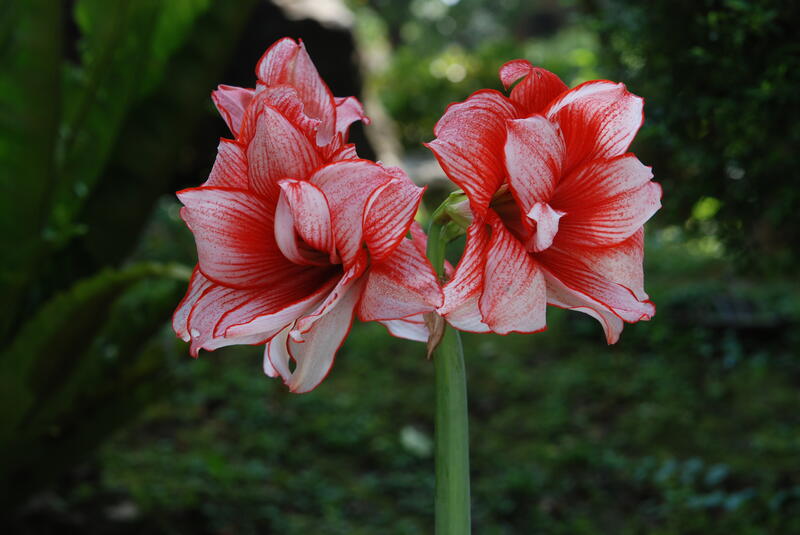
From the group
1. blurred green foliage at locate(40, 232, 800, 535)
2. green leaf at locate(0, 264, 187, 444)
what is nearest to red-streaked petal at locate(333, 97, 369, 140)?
green leaf at locate(0, 264, 187, 444)

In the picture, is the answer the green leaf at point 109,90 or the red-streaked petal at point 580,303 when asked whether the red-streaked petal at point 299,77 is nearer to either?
the red-streaked petal at point 580,303

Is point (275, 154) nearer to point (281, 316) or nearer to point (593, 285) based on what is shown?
point (281, 316)

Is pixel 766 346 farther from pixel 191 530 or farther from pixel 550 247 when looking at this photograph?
pixel 550 247

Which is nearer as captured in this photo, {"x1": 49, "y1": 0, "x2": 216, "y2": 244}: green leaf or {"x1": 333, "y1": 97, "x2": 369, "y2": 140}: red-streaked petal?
{"x1": 333, "y1": 97, "x2": 369, "y2": 140}: red-streaked petal

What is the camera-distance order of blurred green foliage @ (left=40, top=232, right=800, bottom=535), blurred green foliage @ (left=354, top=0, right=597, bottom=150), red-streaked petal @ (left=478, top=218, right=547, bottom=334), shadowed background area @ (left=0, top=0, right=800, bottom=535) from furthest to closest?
blurred green foliage @ (left=354, top=0, right=597, bottom=150) < blurred green foliage @ (left=40, top=232, right=800, bottom=535) < shadowed background area @ (left=0, top=0, right=800, bottom=535) < red-streaked petal @ (left=478, top=218, right=547, bottom=334)

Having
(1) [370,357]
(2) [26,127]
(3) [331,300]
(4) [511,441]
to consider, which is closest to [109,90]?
(2) [26,127]

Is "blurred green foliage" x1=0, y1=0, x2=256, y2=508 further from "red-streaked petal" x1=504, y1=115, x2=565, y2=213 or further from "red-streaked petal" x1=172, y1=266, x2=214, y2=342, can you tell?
"red-streaked petal" x1=504, y1=115, x2=565, y2=213
